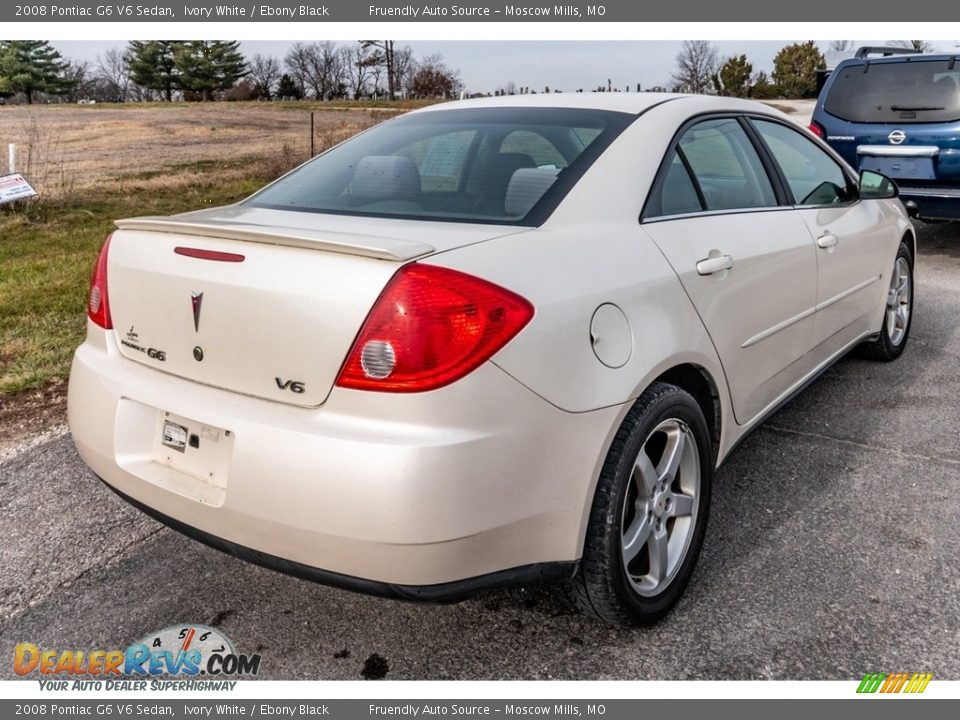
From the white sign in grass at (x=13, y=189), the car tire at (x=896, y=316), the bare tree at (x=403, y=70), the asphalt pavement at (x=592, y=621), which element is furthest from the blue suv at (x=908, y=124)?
the bare tree at (x=403, y=70)

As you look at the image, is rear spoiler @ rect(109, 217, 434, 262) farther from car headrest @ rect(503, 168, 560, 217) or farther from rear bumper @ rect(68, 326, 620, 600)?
car headrest @ rect(503, 168, 560, 217)

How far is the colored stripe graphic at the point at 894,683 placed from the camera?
7.21 feet

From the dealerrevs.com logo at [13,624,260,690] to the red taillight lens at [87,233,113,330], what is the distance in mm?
963

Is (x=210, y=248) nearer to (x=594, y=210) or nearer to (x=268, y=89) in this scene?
(x=594, y=210)

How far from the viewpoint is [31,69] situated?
7000 cm

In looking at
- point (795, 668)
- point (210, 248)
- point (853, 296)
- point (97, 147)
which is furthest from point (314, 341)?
point (97, 147)

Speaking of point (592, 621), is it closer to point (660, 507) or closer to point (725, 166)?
point (660, 507)

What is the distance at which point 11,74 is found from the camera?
2712 inches

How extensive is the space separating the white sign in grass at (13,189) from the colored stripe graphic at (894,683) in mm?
10699

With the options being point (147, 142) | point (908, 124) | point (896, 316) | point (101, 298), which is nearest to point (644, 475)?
point (101, 298)

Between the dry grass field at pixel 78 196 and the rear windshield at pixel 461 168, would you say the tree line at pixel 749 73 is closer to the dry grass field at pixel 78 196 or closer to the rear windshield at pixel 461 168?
the dry grass field at pixel 78 196

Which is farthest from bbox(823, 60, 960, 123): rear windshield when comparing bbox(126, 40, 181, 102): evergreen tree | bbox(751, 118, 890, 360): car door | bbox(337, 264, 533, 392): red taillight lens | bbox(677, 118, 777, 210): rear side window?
bbox(126, 40, 181, 102): evergreen tree

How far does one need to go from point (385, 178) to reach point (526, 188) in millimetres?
560

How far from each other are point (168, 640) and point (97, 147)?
81.0ft
